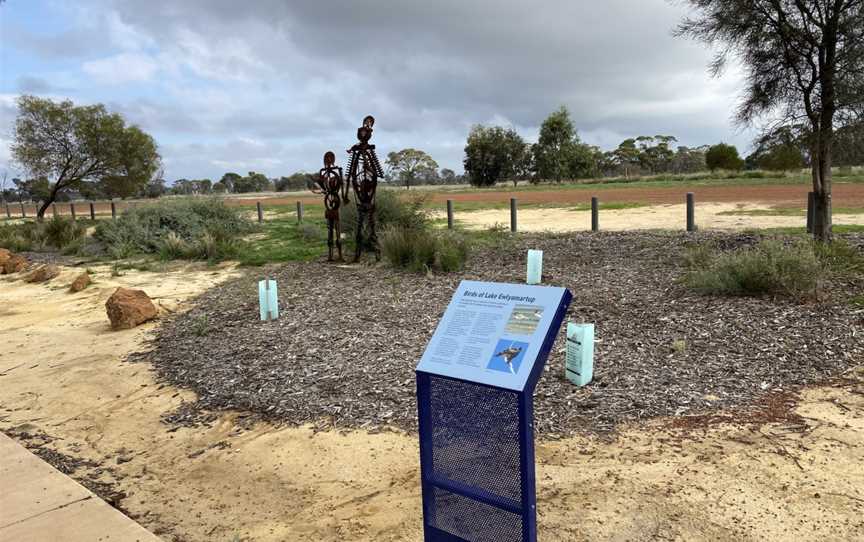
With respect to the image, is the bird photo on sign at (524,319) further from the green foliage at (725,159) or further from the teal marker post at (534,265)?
the green foliage at (725,159)

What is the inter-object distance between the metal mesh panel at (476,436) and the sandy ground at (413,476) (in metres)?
0.68

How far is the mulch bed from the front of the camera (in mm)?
4938

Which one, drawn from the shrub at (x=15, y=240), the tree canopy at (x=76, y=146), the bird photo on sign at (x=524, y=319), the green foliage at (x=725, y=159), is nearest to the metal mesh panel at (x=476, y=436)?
the bird photo on sign at (x=524, y=319)

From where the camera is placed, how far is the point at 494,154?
216 ft

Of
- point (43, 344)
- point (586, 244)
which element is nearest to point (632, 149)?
point (586, 244)

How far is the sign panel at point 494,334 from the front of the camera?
258 centimetres

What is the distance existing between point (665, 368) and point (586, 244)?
6451 mm

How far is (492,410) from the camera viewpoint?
2721mm

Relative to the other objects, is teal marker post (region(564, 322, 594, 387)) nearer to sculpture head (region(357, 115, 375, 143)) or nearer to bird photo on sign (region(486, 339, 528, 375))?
bird photo on sign (region(486, 339, 528, 375))

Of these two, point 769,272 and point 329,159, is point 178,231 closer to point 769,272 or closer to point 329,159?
point 329,159

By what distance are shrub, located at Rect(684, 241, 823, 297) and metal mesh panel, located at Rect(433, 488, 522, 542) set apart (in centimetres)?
522

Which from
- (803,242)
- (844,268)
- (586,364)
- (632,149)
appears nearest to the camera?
(586,364)

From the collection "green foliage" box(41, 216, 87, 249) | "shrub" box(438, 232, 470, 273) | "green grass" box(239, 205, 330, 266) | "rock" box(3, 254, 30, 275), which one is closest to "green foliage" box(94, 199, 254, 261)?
"green grass" box(239, 205, 330, 266)

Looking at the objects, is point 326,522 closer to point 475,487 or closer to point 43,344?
point 475,487
